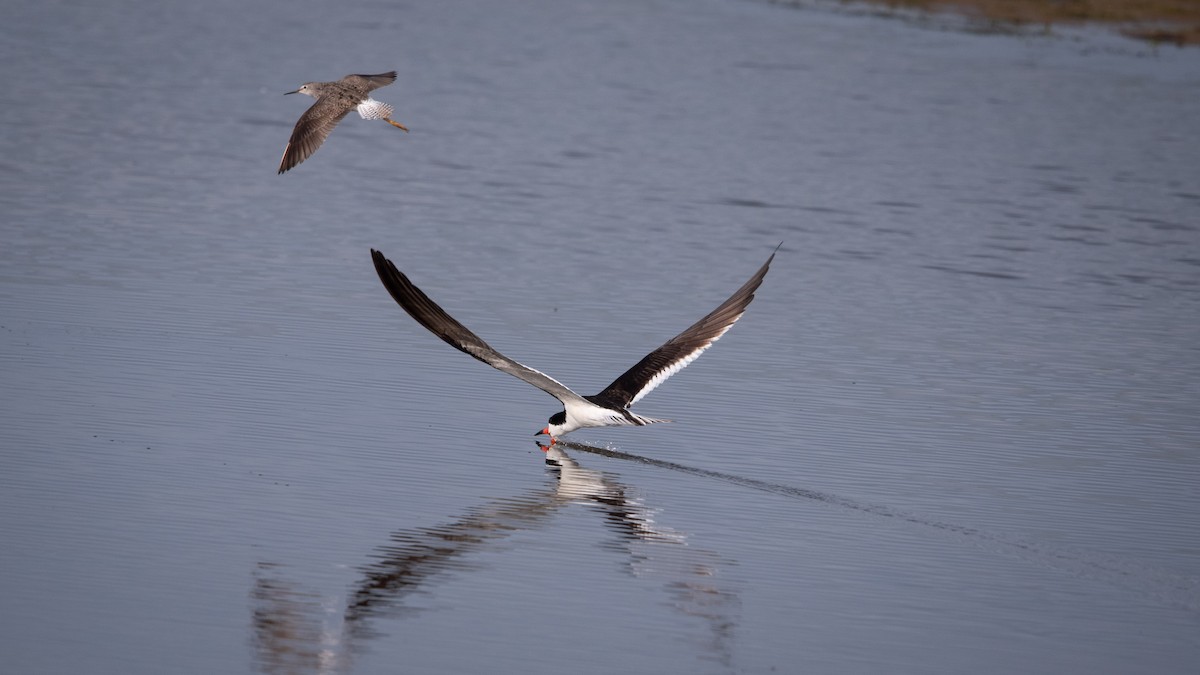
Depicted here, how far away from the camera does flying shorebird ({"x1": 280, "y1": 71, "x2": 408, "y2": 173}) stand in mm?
12930

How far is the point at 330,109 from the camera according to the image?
1334 centimetres

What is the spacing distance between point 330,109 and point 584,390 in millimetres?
3132

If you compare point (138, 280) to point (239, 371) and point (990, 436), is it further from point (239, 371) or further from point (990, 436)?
point (990, 436)

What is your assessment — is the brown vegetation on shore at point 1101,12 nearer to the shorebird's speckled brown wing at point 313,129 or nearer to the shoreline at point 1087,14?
the shoreline at point 1087,14

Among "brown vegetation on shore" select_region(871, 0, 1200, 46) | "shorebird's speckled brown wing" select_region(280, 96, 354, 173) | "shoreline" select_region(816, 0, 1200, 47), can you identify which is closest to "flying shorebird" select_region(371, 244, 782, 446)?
"shorebird's speckled brown wing" select_region(280, 96, 354, 173)

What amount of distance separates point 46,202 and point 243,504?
29.1ft

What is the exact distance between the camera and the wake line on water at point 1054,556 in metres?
8.93

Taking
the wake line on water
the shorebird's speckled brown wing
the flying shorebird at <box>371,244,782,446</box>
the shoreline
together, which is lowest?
the wake line on water

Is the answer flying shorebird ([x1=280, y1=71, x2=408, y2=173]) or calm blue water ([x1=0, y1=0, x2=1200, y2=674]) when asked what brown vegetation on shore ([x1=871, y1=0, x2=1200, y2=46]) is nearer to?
calm blue water ([x1=0, y1=0, x2=1200, y2=674])

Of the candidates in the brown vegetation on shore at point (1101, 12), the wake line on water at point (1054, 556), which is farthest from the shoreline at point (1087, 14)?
the wake line on water at point (1054, 556)

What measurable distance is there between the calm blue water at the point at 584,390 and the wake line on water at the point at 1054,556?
1.2 inches

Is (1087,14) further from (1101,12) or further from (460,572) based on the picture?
(460,572)

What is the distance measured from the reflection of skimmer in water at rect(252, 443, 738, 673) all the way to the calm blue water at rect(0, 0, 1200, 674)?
0.09 ft

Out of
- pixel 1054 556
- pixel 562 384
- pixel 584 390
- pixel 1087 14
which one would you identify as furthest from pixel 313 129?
pixel 1087 14
